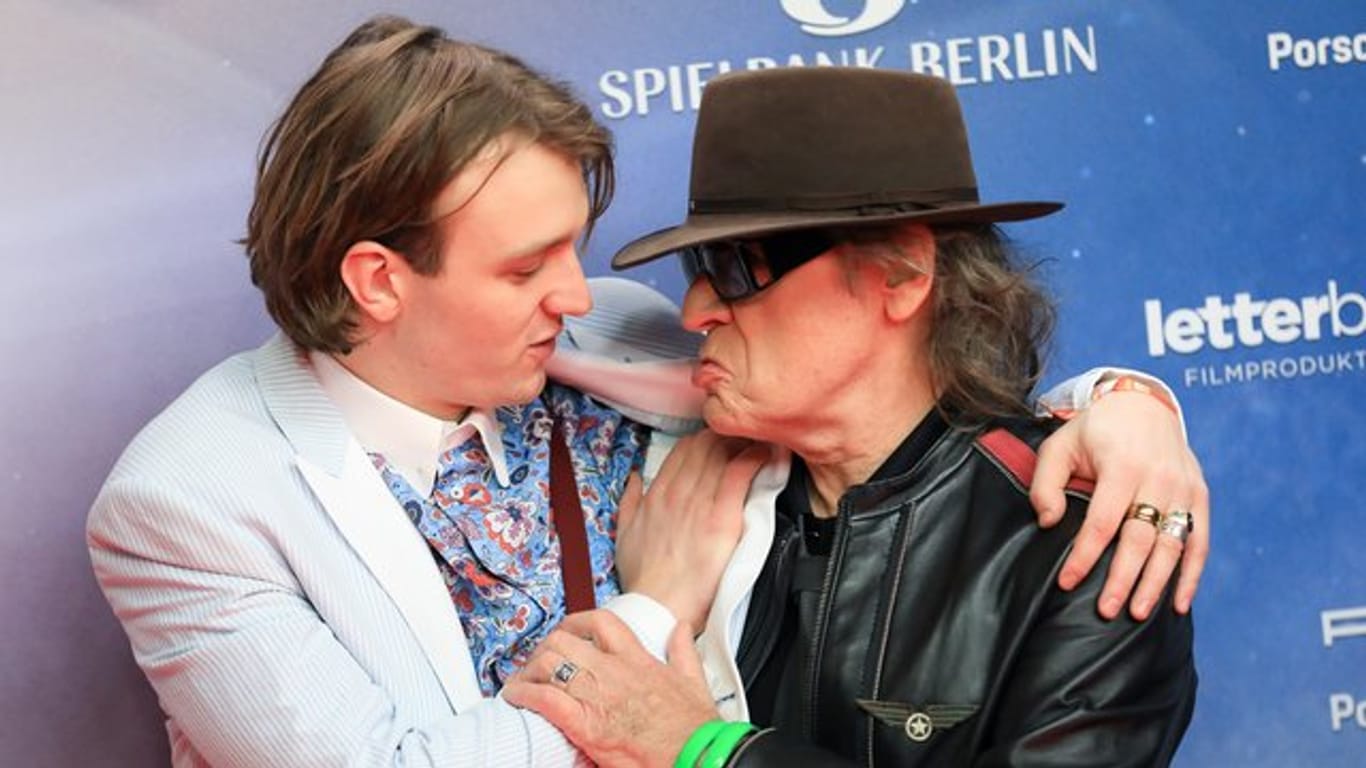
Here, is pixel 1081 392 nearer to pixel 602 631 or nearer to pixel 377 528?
pixel 602 631

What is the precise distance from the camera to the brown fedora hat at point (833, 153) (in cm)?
242

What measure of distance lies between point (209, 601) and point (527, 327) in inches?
19.9

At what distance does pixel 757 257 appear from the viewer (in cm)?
246

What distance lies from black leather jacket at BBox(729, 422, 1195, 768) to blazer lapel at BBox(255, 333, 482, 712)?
14.6 inches

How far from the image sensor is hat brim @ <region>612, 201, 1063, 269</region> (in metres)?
2.38

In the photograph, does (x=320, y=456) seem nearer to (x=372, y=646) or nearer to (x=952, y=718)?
(x=372, y=646)

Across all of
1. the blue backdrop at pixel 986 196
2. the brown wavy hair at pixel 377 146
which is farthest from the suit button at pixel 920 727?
the blue backdrop at pixel 986 196

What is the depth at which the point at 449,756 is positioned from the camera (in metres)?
2.27

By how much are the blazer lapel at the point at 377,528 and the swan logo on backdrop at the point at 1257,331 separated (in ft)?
4.24

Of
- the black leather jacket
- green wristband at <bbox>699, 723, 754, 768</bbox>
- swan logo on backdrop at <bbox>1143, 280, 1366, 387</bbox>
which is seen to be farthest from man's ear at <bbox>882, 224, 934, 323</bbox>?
swan logo on backdrop at <bbox>1143, 280, 1366, 387</bbox>

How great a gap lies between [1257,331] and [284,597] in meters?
1.65

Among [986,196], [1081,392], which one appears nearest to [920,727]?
[1081,392]

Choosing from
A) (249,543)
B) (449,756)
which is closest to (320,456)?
(249,543)

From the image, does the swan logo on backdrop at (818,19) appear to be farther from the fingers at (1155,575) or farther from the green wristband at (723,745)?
the green wristband at (723,745)
